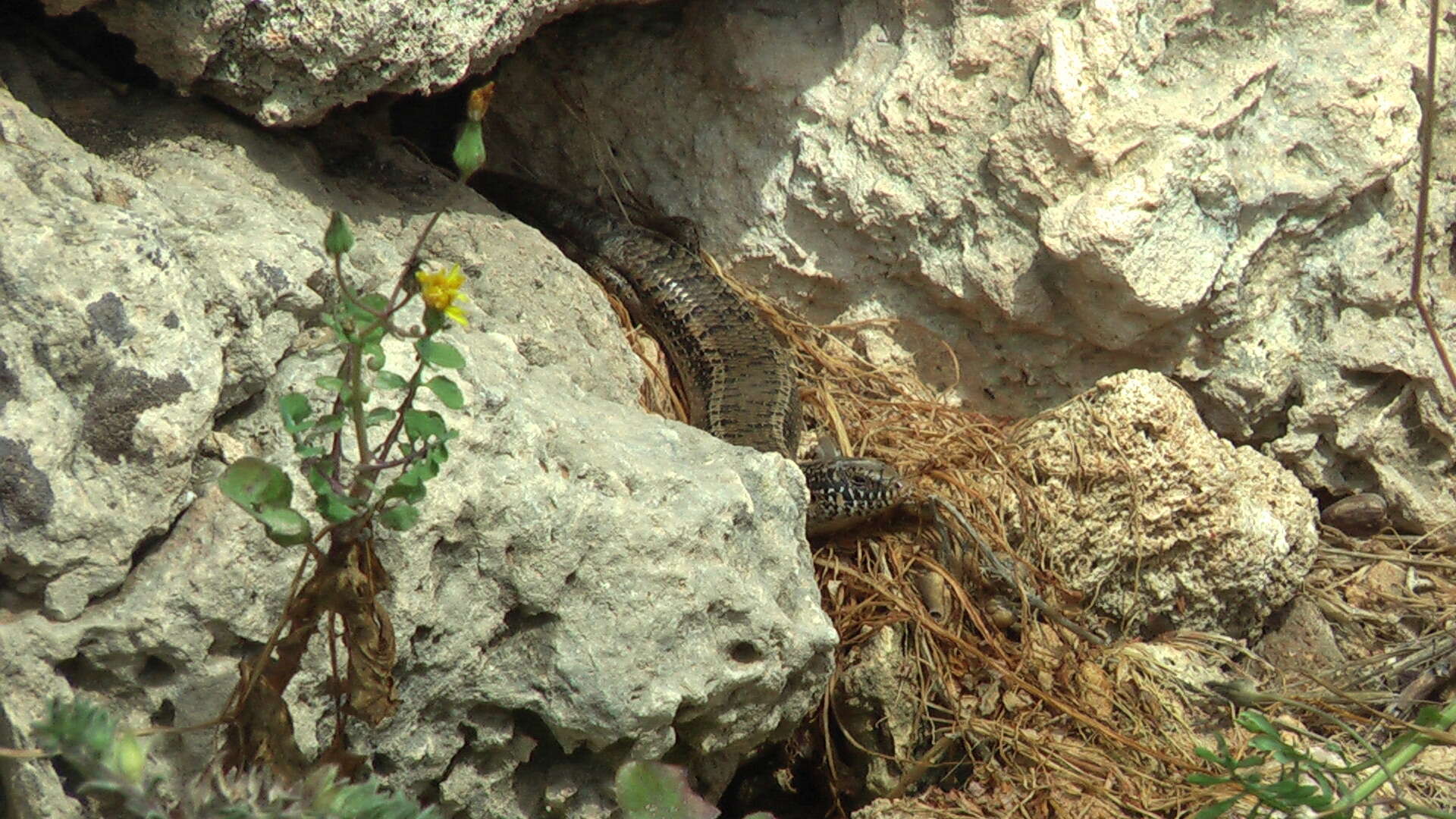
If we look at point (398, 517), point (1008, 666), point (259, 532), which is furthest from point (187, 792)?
point (1008, 666)

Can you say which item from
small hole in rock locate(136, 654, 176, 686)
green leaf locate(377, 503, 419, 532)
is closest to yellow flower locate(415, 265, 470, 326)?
green leaf locate(377, 503, 419, 532)

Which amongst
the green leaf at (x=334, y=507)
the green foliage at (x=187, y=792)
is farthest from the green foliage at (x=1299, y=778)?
the green leaf at (x=334, y=507)

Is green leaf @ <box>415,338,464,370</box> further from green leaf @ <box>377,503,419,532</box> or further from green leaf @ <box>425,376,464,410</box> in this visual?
green leaf @ <box>377,503,419,532</box>

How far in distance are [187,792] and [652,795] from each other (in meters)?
0.63

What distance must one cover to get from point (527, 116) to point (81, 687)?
2.74 m

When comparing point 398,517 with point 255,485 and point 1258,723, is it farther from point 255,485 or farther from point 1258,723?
point 1258,723

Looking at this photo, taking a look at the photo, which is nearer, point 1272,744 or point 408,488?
point 408,488

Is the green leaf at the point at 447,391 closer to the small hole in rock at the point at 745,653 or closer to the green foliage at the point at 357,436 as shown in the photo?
the green foliage at the point at 357,436

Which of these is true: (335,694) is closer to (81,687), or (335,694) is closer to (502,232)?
(81,687)

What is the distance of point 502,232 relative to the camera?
3.71 meters

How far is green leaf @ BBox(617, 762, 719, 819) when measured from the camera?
1617mm

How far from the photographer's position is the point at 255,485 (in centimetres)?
182

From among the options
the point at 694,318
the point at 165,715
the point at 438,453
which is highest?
the point at 694,318

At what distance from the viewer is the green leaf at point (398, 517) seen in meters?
1.92
